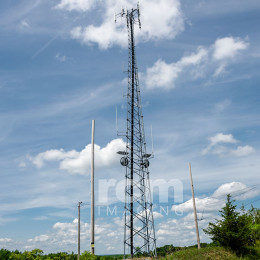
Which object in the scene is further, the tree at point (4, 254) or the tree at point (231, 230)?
the tree at point (231, 230)

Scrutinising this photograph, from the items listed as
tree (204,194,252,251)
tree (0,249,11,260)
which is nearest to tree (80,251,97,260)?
tree (0,249,11,260)

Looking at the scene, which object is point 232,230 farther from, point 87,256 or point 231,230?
point 87,256

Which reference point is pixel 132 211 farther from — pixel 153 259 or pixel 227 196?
pixel 227 196

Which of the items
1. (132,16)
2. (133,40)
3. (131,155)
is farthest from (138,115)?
(132,16)

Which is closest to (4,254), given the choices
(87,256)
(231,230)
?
(87,256)

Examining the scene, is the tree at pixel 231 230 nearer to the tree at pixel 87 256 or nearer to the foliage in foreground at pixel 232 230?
the foliage in foreground at pixel 232 230

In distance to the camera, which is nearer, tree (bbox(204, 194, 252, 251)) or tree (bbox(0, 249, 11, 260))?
tree (bbox(0, 249, 11, 260))

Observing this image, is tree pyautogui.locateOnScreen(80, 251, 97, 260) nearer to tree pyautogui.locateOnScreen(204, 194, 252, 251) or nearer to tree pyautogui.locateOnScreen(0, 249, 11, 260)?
tree pyautogui.locateOnScreen(0, 249, 11, 260)

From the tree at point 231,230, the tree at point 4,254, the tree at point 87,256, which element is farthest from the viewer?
the tree at point 231,230

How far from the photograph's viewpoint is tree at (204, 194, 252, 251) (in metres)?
23.4

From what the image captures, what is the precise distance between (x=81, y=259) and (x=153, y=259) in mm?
9808

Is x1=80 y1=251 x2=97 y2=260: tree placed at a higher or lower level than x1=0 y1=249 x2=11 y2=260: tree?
lower

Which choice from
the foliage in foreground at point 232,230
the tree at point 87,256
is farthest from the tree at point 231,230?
the tree at point 87,256

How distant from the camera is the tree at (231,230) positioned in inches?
920
